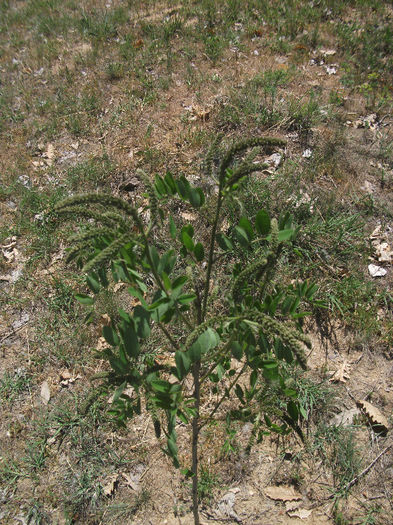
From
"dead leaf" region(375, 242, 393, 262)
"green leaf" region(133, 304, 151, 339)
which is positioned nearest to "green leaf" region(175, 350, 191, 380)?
"green leaf" region(133, 304, 151, 339)

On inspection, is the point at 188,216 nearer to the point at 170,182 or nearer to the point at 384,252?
the point at 384,252

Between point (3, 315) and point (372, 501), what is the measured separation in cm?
355

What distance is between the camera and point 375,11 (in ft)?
22.3

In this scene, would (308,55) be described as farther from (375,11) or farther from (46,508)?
(46,508)

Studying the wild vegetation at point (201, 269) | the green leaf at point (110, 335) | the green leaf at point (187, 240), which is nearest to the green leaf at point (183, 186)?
the wild vegetation at point (201, 269)

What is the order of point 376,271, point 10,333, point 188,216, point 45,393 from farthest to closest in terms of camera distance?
point 188,216
point 10,333
point 376,271
point 45,393

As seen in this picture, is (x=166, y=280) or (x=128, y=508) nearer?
(x=166, y=280)

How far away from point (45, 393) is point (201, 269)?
233 cm

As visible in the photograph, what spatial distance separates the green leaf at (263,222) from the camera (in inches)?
71.6

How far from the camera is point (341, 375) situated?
3.51 metres

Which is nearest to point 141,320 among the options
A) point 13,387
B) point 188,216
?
point 13,387

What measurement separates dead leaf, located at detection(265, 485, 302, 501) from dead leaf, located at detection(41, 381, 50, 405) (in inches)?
75.3

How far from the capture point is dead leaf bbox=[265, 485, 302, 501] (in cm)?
299

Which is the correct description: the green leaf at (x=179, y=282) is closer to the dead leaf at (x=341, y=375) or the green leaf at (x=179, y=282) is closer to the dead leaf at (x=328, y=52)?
the dead leaf at (x=341, y=375)
